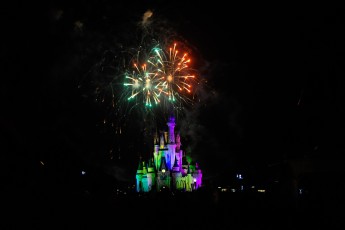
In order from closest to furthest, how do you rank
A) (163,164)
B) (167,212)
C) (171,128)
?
(167,212), (163,164), (171,128)

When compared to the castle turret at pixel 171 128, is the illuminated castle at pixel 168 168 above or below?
below

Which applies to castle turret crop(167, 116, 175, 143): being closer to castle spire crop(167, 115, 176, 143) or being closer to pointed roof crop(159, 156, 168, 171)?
castle spire crop(167, 115, 176, 143)

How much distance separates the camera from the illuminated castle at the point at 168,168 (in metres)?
73.2

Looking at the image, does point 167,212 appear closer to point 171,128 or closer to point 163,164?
point 163,164

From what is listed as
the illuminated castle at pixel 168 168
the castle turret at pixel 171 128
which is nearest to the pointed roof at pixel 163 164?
the illuminated castle at pixel 168 168

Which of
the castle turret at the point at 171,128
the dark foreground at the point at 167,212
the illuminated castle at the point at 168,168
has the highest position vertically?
the castle turret at the point at 171,128

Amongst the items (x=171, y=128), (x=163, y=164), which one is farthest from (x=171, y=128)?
(x=163, y=164)

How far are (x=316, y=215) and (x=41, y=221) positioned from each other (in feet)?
33.1

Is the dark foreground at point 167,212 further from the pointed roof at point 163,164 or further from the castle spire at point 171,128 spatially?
the castle spire at point 171,128

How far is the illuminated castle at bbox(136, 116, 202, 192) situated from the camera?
7319 centimetres

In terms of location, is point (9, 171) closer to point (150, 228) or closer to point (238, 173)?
point (150, 228)

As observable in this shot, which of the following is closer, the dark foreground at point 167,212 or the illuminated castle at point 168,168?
the dark foreground at point 167,212

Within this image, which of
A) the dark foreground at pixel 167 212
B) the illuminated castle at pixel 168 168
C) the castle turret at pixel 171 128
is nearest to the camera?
the dark foreground at pixel 167 212

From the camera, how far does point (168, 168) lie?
7575cm
